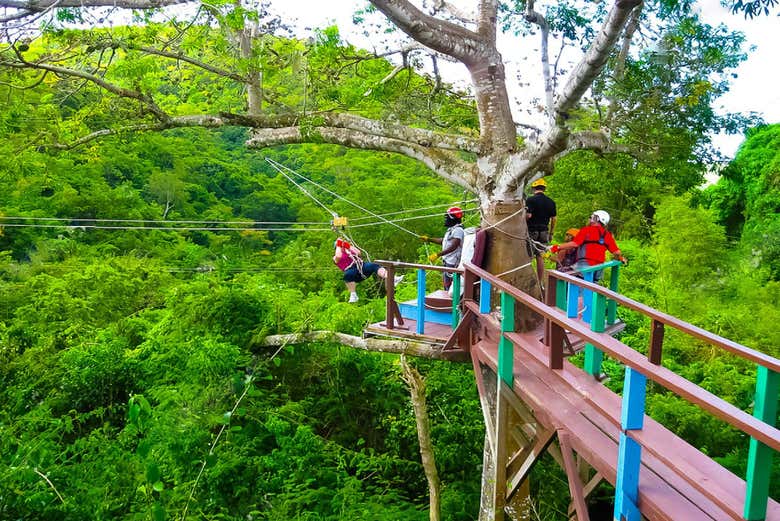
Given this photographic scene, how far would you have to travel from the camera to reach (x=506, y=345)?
451cm

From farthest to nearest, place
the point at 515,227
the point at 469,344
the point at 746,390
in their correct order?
1. the point at 746,390
2. the point at 515,227
3. the point at 469,344

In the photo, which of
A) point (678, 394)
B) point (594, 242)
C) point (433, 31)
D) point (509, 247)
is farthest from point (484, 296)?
point (678, 394)

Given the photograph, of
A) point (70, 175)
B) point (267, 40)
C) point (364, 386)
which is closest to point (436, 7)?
point (267, 40)

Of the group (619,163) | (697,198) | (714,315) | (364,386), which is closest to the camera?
(619,163)

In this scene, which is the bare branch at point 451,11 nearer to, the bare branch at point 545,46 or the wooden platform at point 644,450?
the bare branch at point 545,46

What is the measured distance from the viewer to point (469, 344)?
6035 millimetres

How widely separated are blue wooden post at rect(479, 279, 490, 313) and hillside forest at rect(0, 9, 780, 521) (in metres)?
2.23

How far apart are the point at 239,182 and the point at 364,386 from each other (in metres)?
15.0

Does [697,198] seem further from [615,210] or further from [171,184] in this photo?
[171,184]

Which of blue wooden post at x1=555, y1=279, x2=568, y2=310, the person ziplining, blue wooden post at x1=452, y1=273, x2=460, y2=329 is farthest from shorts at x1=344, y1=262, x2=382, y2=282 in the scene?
blue wooden post at x1=555, y1=279, x2=568, y2=310

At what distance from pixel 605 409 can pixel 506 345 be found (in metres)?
1.30

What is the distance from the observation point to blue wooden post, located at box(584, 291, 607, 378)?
432 centimetres

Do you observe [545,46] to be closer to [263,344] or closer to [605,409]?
[605,409]

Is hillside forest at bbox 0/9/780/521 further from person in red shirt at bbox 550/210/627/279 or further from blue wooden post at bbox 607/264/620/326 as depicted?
blue wooden post at bbox 607/264/620/326
